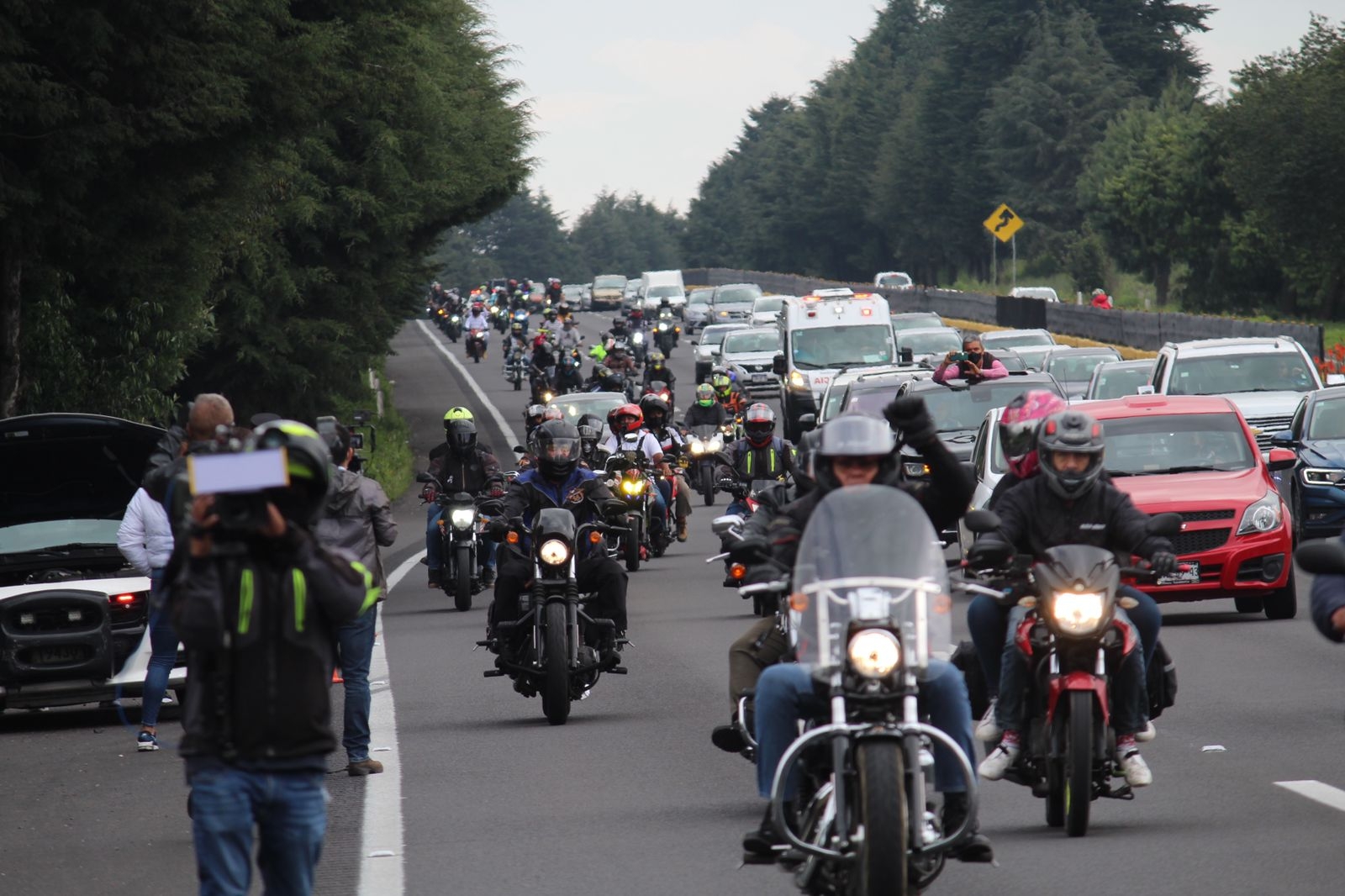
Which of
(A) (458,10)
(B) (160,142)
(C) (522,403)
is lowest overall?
(C) (522,403)

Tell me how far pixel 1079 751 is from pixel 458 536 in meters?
12.9

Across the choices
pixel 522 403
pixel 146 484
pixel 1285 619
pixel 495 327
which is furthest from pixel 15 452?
pixel 495 327

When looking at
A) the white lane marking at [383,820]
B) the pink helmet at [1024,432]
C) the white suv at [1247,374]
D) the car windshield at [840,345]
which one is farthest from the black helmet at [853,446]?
the car windshield at [840,345]

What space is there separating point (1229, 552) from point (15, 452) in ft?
27.5

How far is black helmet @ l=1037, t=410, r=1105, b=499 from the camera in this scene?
9695mm

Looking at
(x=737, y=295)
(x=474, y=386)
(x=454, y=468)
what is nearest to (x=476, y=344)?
(x=737, y=295)

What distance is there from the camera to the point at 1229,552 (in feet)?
56.4

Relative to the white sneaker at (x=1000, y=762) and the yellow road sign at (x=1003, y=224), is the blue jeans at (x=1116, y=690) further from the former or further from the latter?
the yellow road sign at (x=1003, y=224)

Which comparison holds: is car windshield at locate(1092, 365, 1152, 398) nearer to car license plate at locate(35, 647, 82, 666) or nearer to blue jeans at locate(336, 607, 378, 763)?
car license plate at locate(35, 647, 82, 666)

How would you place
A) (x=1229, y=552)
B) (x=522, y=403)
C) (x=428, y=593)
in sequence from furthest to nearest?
(x=522, y=403), (x=428, y=593), (x=1229, y=552)

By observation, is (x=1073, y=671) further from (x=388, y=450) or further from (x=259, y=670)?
(x=388, y=450)

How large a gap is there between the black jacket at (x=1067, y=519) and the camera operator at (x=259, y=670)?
4029 millimetres

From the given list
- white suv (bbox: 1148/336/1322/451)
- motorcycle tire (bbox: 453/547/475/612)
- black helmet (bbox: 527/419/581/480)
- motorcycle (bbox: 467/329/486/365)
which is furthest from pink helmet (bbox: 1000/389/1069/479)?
motorcycle (bbox: 467/329/486/365)

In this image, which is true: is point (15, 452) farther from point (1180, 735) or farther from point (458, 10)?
point (458, 10)
